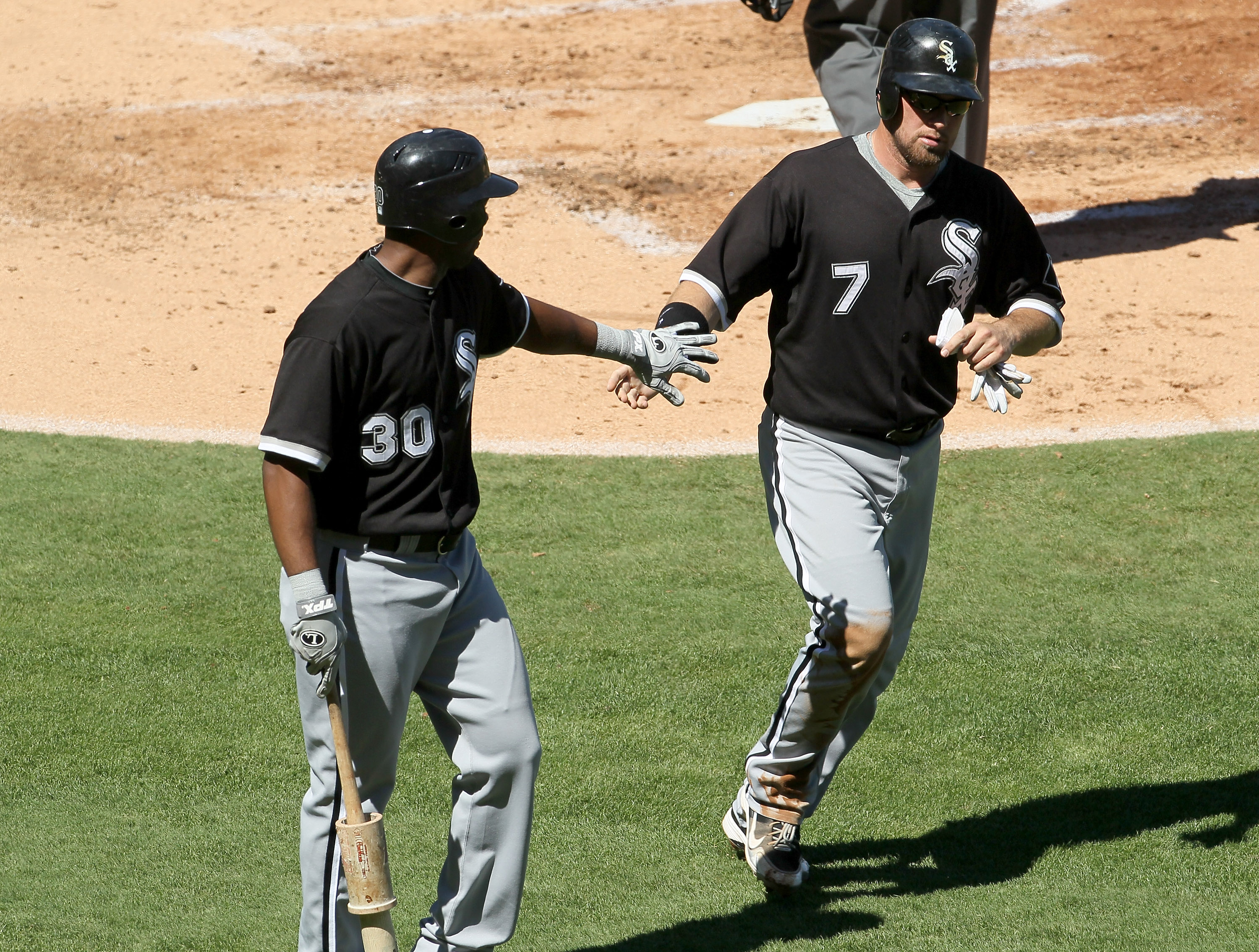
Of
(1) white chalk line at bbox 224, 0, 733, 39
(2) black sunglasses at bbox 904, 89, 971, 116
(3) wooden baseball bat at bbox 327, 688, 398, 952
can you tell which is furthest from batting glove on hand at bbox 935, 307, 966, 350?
(1) white chalk line at bbox 224, 0, 733, 39

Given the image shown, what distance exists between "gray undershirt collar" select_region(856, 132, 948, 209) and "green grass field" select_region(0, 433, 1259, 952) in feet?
5.68

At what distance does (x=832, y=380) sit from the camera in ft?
12.5

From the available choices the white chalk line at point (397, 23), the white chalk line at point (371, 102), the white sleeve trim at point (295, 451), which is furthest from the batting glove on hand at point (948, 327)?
the white chalk line at point (397, 23)

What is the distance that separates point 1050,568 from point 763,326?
324cm

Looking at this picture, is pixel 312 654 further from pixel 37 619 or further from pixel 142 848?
pixel 37 619

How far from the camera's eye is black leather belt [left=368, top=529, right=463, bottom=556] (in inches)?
124

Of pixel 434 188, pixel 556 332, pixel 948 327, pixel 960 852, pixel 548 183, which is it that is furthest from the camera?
pixel 548 183

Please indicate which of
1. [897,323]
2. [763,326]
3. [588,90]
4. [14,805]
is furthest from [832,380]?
[588,90]

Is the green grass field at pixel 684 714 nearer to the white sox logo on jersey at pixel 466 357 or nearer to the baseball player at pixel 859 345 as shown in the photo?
the baseball player at pixel 859 345

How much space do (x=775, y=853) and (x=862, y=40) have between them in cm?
574

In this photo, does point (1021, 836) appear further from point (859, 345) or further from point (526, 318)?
point (526, 318)

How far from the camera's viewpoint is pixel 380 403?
308 centimetres

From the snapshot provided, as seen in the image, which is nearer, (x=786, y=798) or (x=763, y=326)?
(x=786, y=798)

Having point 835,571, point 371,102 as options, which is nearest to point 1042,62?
point 371,102
